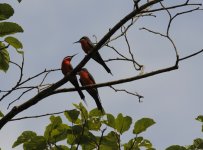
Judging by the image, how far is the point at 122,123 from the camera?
392 cm

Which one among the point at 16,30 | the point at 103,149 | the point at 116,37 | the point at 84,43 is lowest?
the point at 103,149

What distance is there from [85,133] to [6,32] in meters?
1.09

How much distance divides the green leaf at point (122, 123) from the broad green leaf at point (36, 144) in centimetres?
67

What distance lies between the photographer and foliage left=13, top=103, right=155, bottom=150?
3.68m

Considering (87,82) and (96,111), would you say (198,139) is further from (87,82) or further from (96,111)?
(87,82)

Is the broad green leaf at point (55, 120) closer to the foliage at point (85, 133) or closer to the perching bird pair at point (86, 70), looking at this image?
the foliage at point (85, 133)

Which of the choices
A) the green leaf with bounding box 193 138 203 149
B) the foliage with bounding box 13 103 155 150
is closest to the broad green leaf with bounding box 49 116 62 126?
the foliage with bounding box 13 103 155 150

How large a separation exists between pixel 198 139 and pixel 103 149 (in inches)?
48.2

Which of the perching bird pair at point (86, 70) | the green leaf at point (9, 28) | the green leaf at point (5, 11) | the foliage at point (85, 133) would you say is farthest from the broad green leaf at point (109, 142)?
the perching bird pair at point (86, 70)

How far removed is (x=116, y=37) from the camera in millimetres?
3990

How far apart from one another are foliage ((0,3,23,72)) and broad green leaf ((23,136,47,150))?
0.62 meters

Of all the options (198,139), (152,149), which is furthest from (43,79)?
(198,139)

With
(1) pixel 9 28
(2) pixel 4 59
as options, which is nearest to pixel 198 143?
(2) pixel 4 59

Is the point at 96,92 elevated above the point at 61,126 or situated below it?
above
